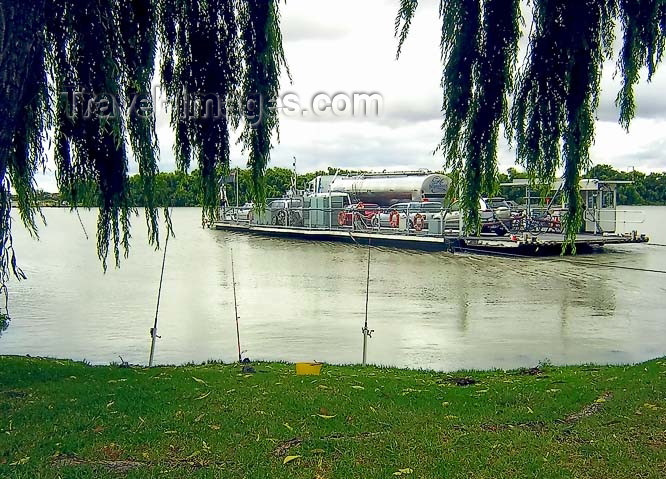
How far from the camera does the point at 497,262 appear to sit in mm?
26297

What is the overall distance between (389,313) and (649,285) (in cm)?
957

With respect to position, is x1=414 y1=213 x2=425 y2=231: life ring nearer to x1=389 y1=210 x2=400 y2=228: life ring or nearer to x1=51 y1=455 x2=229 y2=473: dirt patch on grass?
x1=389 y1=210 x2=400 y2=228: life ring

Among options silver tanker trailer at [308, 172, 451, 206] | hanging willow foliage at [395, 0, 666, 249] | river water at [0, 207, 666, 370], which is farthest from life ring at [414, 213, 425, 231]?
hanging willow foliage at [395, 0, 666, 249]

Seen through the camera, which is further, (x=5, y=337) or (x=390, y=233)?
(x=390, y=233)

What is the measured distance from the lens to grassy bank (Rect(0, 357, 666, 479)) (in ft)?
13.7

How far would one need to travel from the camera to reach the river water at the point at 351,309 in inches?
458

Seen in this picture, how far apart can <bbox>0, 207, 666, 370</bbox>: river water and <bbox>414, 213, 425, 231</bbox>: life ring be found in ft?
6.59

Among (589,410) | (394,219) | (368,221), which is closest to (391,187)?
(368,221)

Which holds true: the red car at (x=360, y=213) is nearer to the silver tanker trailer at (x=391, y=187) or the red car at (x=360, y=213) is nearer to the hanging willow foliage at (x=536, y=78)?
the silver tanker trailer at (x=391, y=187)

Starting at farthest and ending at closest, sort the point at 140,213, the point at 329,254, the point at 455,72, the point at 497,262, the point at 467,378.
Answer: the point at 329,254 → the point at 497,262 → the point at 467,378 → the point at 140,213 → the point at 455,72

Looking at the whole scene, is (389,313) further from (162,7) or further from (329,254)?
(329,254)

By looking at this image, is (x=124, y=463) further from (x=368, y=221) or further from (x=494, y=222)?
(x=368, y=221)

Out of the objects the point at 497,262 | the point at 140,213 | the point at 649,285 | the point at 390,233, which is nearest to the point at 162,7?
the point at 140,213

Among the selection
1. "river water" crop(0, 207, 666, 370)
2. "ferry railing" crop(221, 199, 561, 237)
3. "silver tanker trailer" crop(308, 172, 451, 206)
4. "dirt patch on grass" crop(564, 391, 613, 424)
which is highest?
"silver tanker trailer" crop(308, 172, 451, 206)
